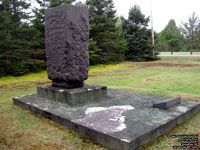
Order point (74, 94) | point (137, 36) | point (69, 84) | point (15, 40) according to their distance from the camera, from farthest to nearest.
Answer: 1. point (137, 36)
2. point (15, 40)
3. point (69, 84)
4. point (74, 94)

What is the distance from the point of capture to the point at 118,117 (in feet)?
10.7

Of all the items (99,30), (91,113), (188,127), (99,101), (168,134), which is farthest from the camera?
(99,30)

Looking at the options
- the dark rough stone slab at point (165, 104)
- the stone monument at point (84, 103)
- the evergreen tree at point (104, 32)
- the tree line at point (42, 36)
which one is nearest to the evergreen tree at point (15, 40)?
the tree line at point (42, 36)

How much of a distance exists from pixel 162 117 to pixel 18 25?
1143 cm

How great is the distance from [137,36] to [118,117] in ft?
58.6

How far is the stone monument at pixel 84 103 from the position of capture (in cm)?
277

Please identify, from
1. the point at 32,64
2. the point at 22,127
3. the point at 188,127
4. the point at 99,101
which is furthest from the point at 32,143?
the point at 32,64

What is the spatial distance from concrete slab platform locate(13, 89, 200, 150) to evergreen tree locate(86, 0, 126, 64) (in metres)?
12.4

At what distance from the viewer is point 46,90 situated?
4.66m

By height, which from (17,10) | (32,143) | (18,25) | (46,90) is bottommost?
(32,143)

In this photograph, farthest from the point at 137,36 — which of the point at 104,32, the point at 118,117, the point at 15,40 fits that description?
the point at 118,117

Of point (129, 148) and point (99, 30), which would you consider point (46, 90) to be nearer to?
point (129, 148)

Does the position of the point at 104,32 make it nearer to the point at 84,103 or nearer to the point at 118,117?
the point at 84,103

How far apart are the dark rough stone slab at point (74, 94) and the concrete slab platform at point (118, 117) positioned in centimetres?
11
